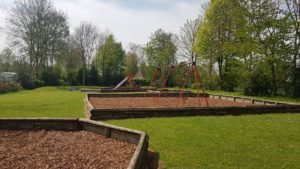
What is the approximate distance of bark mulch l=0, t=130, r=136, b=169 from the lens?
194 inches

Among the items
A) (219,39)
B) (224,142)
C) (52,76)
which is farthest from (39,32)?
(224,142)

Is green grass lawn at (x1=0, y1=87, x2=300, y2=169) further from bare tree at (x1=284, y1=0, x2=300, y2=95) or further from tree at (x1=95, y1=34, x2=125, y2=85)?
tree at (x1=95, y1=34, x2=125, y2=85)

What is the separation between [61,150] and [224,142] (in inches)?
129

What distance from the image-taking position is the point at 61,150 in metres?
5.84

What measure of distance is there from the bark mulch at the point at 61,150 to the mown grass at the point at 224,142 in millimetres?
829

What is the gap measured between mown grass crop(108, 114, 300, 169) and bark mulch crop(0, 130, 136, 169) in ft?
2.72

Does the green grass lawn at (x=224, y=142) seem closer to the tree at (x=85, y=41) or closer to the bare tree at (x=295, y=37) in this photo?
the bare tree at (x=295, y=37)

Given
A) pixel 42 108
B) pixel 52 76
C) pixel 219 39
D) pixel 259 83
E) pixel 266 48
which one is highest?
pixel 219 39

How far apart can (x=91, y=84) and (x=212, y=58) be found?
20166mm

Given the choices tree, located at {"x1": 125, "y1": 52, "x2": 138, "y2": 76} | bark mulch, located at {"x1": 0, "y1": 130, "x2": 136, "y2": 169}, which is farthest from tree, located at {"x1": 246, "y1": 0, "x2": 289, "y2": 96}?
tree, located at {"x1": 125, "y1": 52, "x2": 138, "y2": 76}

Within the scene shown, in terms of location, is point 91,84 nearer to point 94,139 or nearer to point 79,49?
point 79,49

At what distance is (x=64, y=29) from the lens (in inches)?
1593

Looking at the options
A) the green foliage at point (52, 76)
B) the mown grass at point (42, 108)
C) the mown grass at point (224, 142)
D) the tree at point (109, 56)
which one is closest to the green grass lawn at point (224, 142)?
the mown grass at point (224, 142)

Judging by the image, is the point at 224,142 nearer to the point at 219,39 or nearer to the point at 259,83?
the point at 259,83
